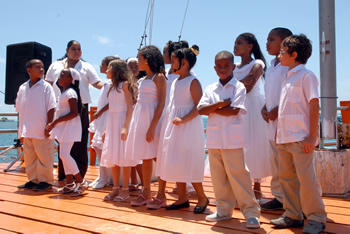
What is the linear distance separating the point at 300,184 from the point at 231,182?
0.46 meters

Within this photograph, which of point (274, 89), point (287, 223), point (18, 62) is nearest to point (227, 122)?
point (274, 89)

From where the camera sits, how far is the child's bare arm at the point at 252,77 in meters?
3.02

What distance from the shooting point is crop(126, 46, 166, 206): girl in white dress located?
3123 mm

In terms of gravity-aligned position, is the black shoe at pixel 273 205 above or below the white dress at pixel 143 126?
below

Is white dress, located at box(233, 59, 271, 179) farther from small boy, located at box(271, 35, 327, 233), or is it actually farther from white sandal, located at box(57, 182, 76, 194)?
white sandal, located at box(57, 182, 76, 194)

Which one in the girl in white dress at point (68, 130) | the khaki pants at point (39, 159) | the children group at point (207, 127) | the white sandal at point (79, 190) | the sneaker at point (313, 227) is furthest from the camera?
the khaki pants at point (39, 159)

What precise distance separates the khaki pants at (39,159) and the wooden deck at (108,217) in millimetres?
446

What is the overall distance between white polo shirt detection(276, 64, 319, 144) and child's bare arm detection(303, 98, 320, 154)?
0.11 ft

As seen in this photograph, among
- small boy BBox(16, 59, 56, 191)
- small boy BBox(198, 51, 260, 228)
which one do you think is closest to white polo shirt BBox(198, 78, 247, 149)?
small boy BBox(198, 51, 260, 228)

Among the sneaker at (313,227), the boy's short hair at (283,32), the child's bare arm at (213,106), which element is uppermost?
the boy's short hair at (283,32)

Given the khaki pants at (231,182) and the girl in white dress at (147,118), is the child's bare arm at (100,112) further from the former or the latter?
the khaki pants at (231,182)

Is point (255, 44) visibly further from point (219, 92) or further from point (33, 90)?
point (33, 90)

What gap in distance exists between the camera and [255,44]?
3.22 meters

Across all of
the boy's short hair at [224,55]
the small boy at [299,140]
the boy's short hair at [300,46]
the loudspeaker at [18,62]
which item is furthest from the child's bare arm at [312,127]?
the loudspeaker at [18,62]
